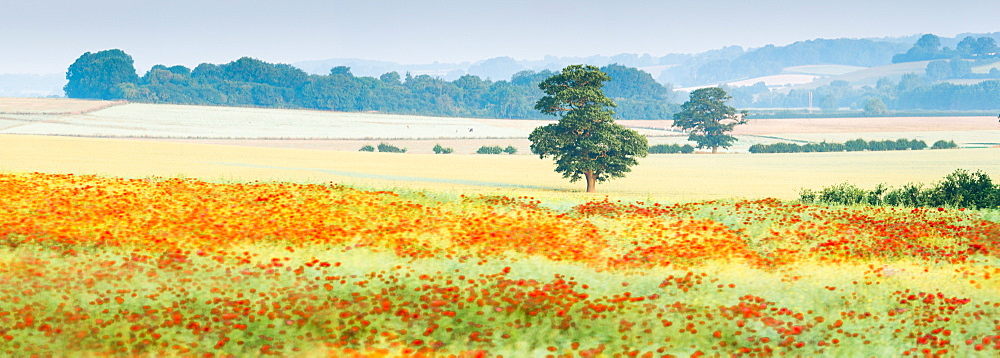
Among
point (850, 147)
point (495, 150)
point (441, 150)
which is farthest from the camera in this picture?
point (850, 147)

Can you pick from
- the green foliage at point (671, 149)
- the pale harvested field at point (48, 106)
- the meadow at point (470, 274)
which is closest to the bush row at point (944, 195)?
the meadow at point (470, 274)

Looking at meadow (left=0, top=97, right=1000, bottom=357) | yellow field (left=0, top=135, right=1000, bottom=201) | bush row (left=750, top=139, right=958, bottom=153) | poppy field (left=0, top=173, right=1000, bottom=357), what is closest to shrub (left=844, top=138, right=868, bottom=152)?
bush row (left=750, top=139, right=958, bottom=153)

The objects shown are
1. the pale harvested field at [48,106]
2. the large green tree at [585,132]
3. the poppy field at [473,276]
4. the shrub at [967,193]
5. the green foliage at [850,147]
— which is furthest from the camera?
the pale harvested field at [48,106]

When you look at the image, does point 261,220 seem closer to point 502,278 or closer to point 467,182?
point 502,278

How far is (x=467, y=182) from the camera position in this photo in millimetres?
68062

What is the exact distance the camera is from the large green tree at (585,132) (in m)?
56.8

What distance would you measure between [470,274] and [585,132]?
3583 centimetres

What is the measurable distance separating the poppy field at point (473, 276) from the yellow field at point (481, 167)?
26433mm

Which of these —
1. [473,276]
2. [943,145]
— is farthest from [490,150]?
[473,276]

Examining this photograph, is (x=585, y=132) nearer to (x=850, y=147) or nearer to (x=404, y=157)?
(x=404, y=157)

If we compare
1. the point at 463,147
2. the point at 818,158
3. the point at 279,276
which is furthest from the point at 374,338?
the point at 463,147

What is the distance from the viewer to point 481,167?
301 ft

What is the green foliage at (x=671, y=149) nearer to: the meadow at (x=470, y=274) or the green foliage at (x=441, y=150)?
the green foliage at (x=441, y=150)

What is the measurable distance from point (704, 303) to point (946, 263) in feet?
26.8
